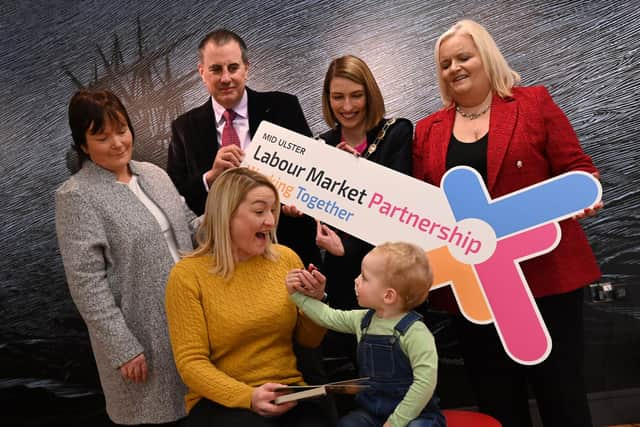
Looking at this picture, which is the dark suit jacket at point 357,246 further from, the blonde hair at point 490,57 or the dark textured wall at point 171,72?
the dark textured wall at point 171,72

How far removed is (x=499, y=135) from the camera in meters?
2.51

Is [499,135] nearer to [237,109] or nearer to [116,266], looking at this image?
[237,109]

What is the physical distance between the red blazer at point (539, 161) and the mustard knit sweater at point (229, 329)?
0.87 meters

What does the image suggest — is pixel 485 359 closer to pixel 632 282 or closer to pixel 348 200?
pixel 348 200

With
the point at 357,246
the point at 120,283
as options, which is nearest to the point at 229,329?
the point at 120,283

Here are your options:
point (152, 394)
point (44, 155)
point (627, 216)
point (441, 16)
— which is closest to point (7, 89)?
point (44, 155)

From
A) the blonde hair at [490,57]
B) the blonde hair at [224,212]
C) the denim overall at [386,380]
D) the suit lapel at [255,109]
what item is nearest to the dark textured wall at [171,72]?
the suit lapel at [255,109]

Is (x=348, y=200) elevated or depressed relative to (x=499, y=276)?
elevated

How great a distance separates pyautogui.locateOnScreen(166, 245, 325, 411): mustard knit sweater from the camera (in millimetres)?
2129

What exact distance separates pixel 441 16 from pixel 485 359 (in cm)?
212

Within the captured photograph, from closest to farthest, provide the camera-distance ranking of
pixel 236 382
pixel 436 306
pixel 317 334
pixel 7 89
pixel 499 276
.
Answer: pixel 236 382 → pixel 317 334 → pixel 499 276 → pixel 436 306 → pixel 7 89

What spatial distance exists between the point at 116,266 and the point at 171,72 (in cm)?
172

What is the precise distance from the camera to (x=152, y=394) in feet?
7.84

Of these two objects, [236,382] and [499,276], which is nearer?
[236,382]
